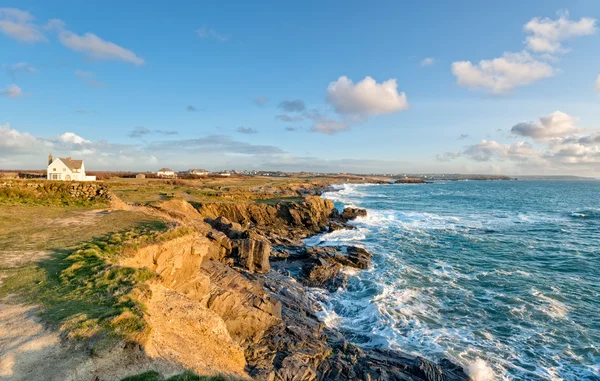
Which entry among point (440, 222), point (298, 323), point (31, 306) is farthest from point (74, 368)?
point (440, 222)

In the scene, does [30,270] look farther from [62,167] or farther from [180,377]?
[62,167]

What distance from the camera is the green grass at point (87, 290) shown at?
302 inches

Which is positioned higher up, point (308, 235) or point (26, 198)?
point (26, 198)

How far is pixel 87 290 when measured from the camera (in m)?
9.46

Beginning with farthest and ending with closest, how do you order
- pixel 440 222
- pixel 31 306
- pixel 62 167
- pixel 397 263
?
pixel 62 167 < pixel 440 222 < pixel 397 263 < pixel 31 306

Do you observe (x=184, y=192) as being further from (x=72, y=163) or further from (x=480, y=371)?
(x=480, y=371)

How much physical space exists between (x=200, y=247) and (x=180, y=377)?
960 cm

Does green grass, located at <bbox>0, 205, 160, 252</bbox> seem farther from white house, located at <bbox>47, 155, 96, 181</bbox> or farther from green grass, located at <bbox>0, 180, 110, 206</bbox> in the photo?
white house, located at <bbox>47, 155, 96, 181</bbox>

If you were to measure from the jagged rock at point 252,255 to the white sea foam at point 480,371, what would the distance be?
12.9 meters

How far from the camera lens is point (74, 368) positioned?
21.6 feet

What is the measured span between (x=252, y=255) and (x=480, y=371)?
14.2m

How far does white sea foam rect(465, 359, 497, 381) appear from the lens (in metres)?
12.3

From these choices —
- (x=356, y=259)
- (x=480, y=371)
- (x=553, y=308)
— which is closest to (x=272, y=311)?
(x=480, y=371)

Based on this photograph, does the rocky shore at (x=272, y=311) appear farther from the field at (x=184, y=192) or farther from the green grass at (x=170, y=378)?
the field at (x=184, y=192)
